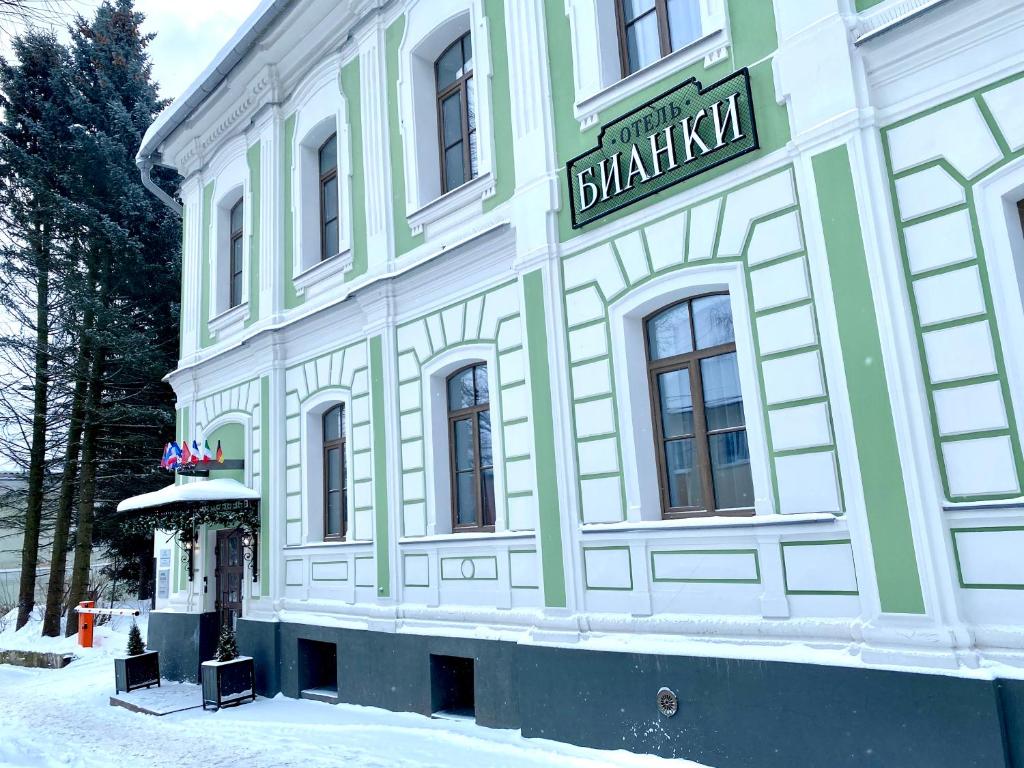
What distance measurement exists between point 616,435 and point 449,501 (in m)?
2.65

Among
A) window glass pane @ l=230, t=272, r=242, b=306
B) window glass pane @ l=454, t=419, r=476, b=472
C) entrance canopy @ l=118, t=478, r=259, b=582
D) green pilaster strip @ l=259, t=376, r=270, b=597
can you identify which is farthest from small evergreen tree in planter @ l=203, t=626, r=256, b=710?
window glass pane @ l=230, t=272, r=242, b=306

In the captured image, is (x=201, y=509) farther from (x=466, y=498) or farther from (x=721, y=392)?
(x=721, y=392)

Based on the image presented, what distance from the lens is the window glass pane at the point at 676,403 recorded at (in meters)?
6.53

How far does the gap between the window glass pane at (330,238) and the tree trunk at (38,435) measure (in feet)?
31.1

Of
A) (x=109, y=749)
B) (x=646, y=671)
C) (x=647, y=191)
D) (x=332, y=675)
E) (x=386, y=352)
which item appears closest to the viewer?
(x=646, y=671)

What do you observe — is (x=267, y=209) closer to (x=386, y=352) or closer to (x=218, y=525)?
(x=386, y=352)

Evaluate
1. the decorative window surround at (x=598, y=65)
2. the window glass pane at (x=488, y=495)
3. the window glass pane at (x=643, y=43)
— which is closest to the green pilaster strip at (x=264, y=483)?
the window glass pane at (x=488, y=495)

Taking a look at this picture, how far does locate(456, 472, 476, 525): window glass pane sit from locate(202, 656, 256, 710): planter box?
363 centimetres

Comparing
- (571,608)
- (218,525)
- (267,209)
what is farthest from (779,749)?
(267,209)

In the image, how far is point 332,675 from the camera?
10273 mm

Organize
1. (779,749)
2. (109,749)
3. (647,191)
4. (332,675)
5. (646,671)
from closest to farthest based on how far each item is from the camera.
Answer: (779,749) → (646,671) → (647,191) → (109,749) → (332,675)

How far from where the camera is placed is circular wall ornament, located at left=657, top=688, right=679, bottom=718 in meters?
5.95

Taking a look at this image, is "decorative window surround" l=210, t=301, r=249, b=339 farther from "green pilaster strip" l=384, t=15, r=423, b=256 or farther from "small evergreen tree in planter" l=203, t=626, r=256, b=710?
"small evergreen tree in planter" l=203, t=626, r=256, b=710

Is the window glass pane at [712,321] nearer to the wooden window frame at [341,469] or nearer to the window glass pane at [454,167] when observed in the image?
the window glass pane at [454,167]
